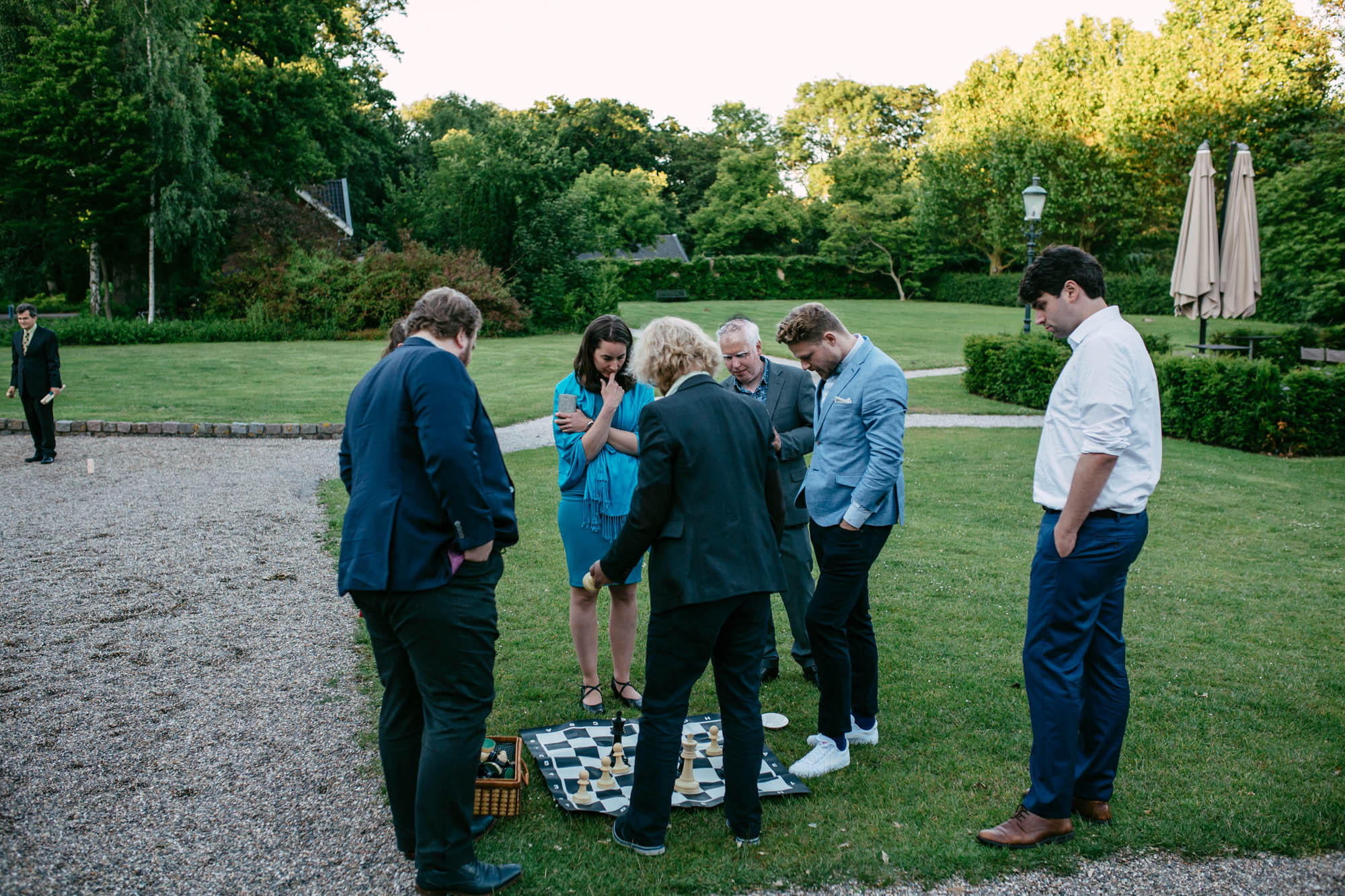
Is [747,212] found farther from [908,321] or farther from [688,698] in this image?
[688,698]

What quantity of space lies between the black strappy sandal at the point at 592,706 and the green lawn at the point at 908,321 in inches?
677

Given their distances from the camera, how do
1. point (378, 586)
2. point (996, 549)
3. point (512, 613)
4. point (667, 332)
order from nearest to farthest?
point (378, 586) → point (667, 332) → point (512, 613) → point (996, 549)

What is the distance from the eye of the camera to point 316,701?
4.83 metres

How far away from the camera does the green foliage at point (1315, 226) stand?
78.7ft

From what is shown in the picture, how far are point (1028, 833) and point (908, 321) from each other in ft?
115

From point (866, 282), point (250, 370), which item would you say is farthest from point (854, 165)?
point (250, 370)

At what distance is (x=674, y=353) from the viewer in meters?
3.41

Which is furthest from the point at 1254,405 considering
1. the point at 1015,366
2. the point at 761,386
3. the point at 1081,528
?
the point at 1081,528

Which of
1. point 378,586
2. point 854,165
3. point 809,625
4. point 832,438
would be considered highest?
point 854,165

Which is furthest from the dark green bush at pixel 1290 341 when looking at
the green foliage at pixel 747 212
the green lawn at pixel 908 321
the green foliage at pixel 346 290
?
the green foliage at pixel 747 212

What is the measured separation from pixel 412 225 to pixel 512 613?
37.2 m

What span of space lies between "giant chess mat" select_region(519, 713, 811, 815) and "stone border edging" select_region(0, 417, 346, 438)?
9.88 meters

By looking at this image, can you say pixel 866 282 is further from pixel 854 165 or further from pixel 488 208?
pixel 488 208

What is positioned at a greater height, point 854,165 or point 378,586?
point 854,165
